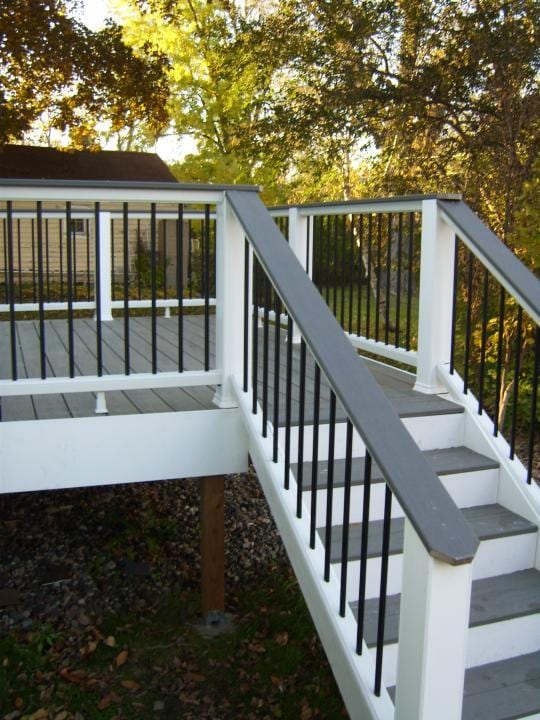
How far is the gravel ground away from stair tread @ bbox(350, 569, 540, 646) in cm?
251

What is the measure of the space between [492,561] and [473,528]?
157 mm

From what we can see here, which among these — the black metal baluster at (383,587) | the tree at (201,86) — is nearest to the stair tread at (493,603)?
the black metal baluster at (383,587)

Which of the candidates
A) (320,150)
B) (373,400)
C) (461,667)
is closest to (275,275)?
(373,400)

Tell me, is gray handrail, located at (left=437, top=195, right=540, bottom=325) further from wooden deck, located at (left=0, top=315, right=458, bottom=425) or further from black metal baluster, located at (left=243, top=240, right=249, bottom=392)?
black metal baluster, located at (left=243, top=240, right=249, bottom=392)

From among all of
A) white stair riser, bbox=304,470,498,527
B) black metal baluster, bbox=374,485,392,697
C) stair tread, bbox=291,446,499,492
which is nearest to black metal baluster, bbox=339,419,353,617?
black metal baluster, bbox=374,485,392,697

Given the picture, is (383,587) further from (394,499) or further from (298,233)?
(298,233)

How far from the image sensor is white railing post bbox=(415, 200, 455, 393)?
3832 mm

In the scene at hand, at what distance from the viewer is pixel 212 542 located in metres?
4.31

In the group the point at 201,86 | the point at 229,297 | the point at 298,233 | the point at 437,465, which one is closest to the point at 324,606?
the point at 437,465

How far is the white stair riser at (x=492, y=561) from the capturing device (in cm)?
288

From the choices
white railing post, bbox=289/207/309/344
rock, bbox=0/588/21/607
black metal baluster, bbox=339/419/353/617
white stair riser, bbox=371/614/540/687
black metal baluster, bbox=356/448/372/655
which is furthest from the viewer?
white railing post, bbox=289/207/309/344

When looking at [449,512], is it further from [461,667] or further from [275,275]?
[275,275]

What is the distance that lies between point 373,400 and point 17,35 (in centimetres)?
1174

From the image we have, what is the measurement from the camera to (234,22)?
51.1 ft
